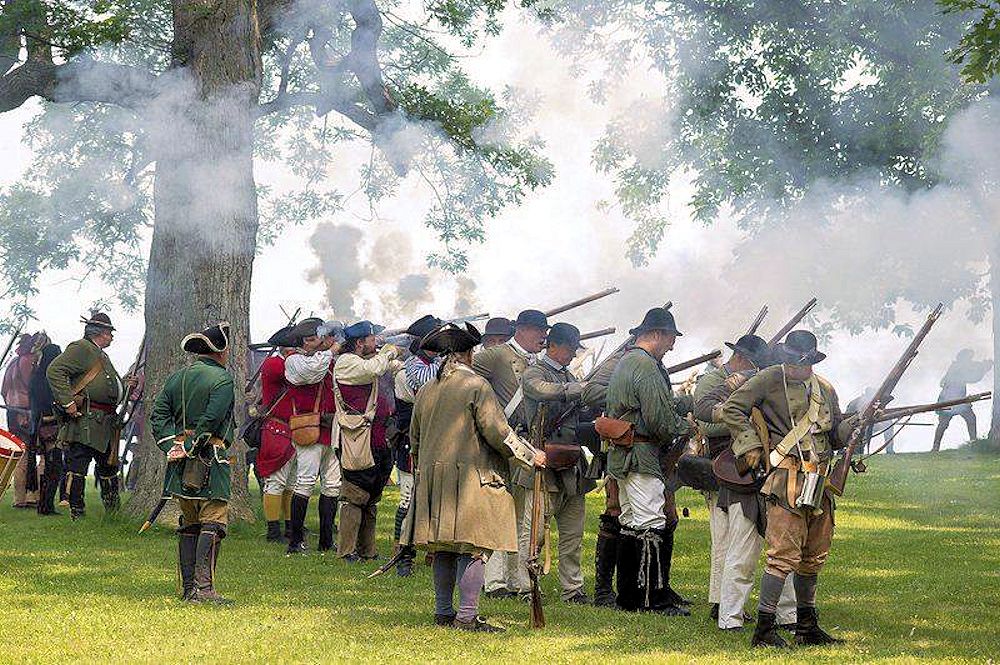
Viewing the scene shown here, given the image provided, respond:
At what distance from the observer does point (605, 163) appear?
89.2 feet

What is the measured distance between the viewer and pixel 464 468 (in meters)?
8.37

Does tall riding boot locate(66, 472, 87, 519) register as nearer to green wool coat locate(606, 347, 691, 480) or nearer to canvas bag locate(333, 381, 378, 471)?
canvas bag locate(333, 381, 378, 471)

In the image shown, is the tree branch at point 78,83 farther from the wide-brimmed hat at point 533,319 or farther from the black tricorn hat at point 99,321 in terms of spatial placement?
the wide-brimmed hat at point 533,319

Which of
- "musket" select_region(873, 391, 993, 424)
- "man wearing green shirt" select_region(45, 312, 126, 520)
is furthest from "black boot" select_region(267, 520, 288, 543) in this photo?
"musket" select_region(873, 391, 993, 424)

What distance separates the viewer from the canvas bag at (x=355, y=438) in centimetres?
1145

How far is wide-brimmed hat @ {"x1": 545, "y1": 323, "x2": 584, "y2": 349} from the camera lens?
983cm

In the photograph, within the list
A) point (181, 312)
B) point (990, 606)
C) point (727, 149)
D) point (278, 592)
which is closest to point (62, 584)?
point (278, 592)

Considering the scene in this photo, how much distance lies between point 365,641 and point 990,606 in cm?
433

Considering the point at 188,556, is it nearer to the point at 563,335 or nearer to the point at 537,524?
the point at 537,524

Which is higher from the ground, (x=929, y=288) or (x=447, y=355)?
(x=929, y=288)

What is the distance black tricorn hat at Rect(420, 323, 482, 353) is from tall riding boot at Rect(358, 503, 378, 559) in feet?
11.4

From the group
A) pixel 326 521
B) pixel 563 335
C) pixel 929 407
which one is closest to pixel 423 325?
pixel 563 335

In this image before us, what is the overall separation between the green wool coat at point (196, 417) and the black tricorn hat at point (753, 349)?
326 centimetres

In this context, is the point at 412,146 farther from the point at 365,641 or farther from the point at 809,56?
the point at 809,56
